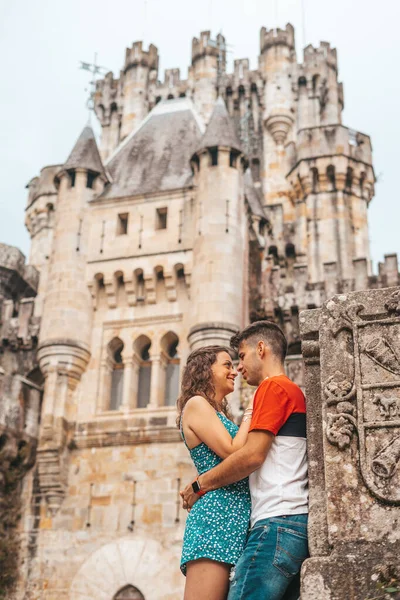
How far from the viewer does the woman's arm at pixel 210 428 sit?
4.55m

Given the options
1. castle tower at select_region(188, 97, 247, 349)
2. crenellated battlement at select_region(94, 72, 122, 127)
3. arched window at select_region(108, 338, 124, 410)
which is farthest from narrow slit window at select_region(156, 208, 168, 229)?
crenellated battlement at select_region(94, 72, 122, 127)

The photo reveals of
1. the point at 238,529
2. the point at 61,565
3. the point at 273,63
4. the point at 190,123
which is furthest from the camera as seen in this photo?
the point at 273,63

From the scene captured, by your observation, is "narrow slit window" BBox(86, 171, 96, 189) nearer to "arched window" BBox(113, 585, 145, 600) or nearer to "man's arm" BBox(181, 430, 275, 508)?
"arched window" BBox(113, 585, 145, 600)

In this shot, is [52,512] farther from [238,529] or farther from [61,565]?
Answer: [238,529]

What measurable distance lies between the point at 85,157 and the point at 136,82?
54.8 ft

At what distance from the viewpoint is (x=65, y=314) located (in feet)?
72.1

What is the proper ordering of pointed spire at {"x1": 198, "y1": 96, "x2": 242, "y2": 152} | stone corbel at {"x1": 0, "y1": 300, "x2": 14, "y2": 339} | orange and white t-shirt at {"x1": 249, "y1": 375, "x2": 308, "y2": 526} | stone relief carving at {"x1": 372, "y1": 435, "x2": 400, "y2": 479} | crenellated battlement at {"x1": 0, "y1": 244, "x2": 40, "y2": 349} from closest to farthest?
stone relief carving at {"x1": 372, "y1": 435, "x2": 400, "y2": 479}
orange and white t-shirt at {"x1": 249, "y1": 375, "x2": 308, "y2": 526}
pointed spire at {"x1": 198, "y1": 96, "x2": 242, "y2": 152}
crenellated battlement at {"x1": 0, "y1": 244, "x2": 40, "y2": 349}
stone corbel at {"x1": 0, "y1": 300, "x2": 14, "y2": 339}

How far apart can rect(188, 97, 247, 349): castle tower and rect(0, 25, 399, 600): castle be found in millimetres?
37

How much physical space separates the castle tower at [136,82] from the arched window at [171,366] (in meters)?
18.7

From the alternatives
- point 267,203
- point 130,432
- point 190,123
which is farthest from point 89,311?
point 267,203

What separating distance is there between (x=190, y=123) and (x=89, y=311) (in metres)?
8.14

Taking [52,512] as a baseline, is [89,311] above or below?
above

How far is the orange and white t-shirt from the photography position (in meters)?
4.47

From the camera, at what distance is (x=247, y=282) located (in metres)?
22.9
